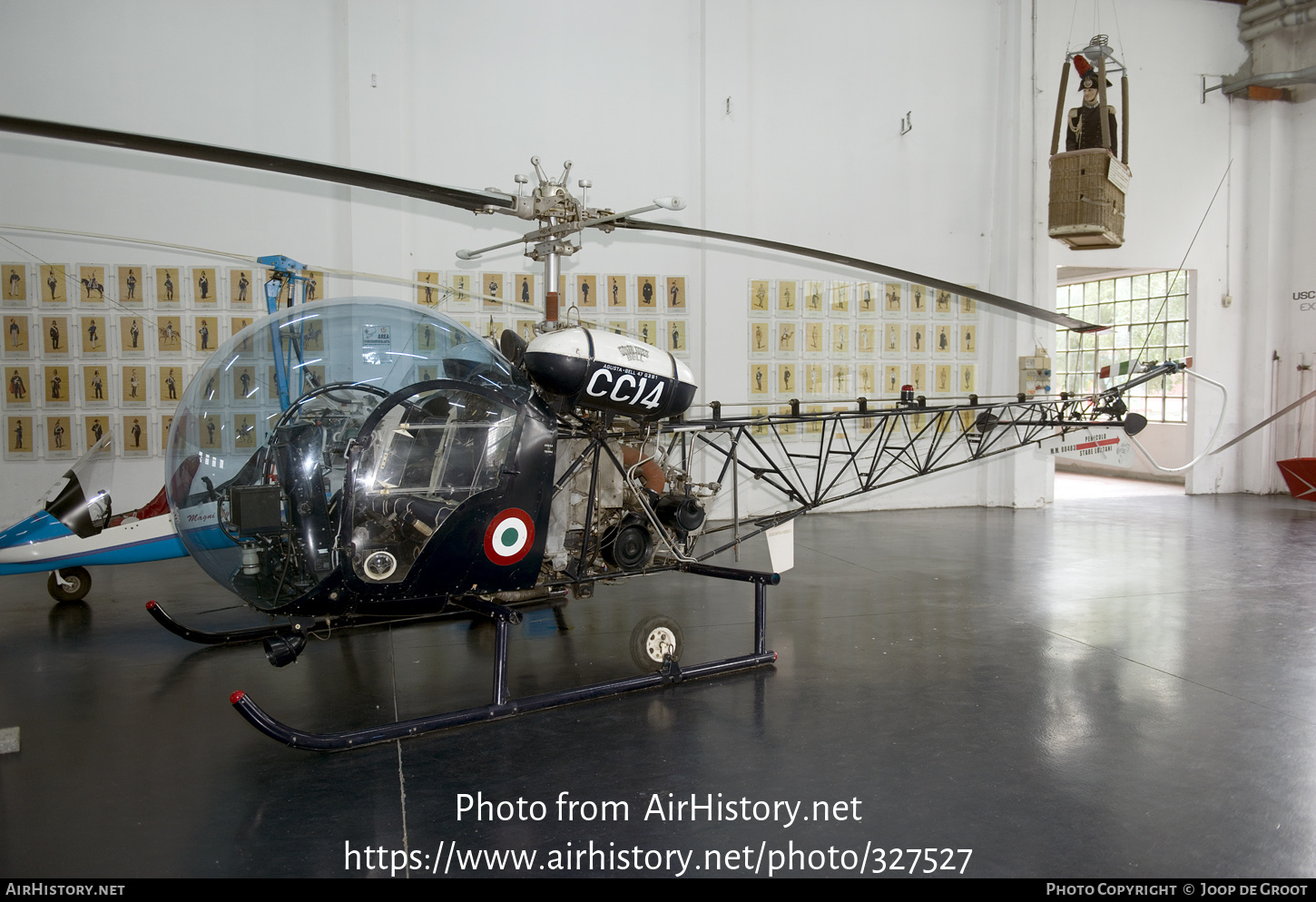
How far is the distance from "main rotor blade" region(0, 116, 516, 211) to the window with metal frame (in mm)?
10463

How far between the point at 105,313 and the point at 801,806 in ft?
24.8

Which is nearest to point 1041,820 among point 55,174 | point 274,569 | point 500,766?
point 500,766

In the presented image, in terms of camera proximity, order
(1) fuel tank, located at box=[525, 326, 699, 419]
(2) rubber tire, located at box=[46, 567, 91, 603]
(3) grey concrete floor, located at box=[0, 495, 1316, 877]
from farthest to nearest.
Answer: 1. (2) rubber tire, located at box=[46, 567, 91, 603]
2. (1) fuel tank, located at box=[525, 326, 699, 419]
3. (3) grey concrete floor, located at box=[0, 495, 1316, 877]

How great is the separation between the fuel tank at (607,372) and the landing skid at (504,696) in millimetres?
940

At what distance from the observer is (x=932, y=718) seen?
3.46 meters

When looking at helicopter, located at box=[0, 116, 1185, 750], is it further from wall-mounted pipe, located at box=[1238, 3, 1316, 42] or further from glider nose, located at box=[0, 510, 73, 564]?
wall-mounted pipe, located at box=[1238, 3, 1316, 42]

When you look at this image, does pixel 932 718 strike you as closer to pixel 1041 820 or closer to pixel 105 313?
pixel 1041 820

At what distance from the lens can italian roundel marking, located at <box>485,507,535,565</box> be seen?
139 inches

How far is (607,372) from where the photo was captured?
3615 millimetres

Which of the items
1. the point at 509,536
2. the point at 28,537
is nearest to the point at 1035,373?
the point at 509,536

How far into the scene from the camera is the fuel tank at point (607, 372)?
11.6ft

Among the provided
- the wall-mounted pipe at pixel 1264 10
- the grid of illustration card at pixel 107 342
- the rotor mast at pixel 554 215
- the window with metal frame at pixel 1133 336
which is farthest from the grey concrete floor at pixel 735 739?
the wall-mounted pipe at pixel 1264 10

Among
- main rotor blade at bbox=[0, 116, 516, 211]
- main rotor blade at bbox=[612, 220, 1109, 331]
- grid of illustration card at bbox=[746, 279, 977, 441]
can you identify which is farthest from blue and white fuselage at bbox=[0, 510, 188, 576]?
grid of illustration card at bbox=[746, 279, 977, 441]

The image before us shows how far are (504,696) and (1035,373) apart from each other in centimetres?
787
